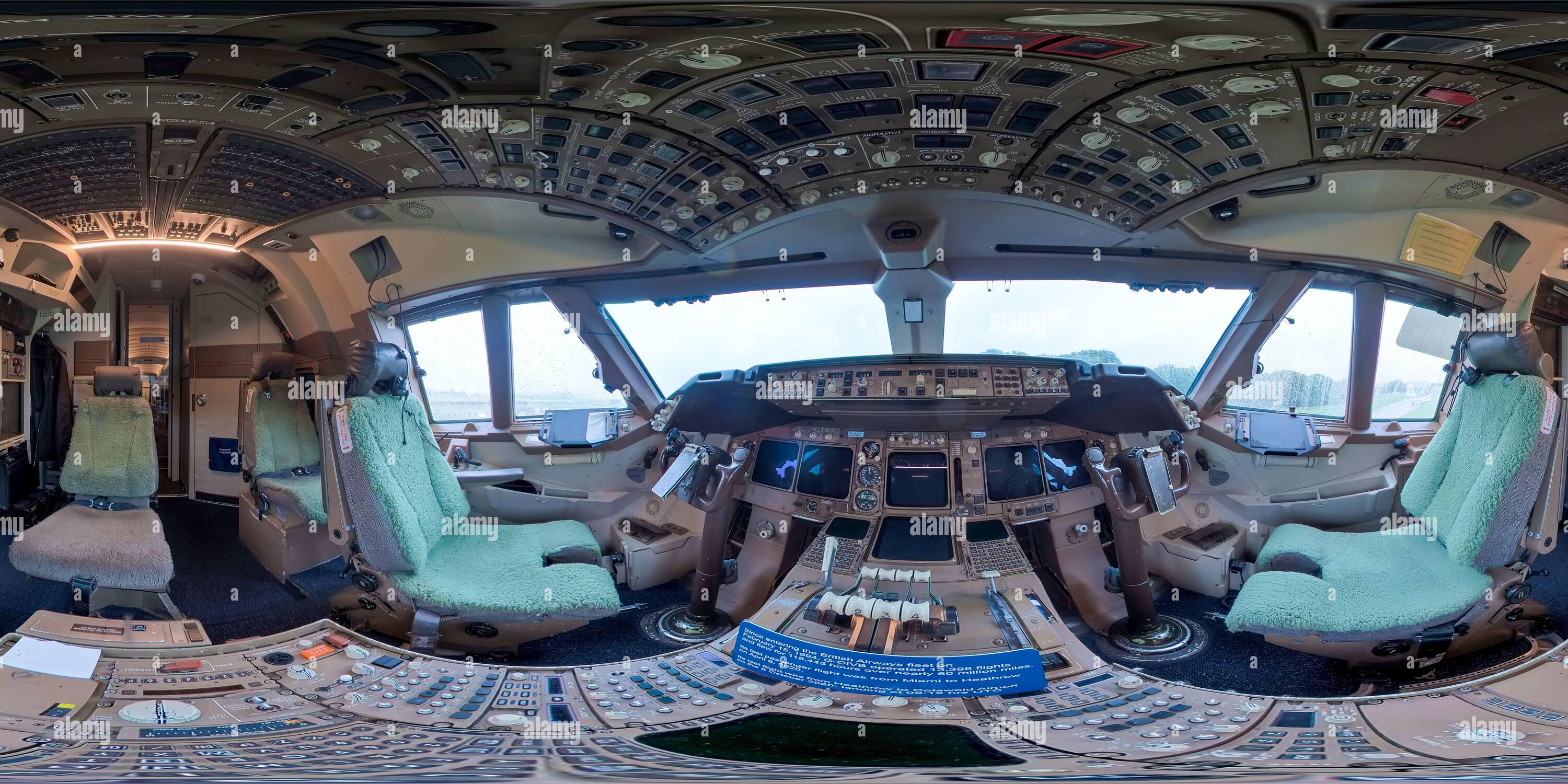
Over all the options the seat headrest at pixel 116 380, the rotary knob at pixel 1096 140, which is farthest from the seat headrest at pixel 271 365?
the rotary knob at pixel 1096 140

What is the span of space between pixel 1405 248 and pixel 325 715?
2.11 m

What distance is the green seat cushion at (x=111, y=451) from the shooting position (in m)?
0.96

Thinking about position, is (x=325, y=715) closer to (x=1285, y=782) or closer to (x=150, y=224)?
(x=150, y=224)

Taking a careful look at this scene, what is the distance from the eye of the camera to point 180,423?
38.9 inches

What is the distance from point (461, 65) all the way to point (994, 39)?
2.91ft

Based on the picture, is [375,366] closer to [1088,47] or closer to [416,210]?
[416,210]

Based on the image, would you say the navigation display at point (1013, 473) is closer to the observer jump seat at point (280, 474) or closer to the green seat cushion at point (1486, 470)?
the green seat cushion at point (1486, 470)

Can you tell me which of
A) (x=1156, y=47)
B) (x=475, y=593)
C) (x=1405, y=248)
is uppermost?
(x=1156, y=47)

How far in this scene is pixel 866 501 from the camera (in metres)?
1.29

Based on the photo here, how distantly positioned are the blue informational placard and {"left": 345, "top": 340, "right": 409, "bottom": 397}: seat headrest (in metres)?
0.92

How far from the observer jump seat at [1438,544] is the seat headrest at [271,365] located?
6.38 feet

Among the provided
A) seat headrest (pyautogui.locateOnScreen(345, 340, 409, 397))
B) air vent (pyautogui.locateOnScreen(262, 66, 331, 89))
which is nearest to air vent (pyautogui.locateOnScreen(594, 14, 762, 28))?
air vent (pyautogui.locateOnScreen(262, 66, 331, 89))

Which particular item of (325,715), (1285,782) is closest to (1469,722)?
(1285,782)

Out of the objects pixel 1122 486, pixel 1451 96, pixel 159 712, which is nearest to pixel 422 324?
pixel 159 712
